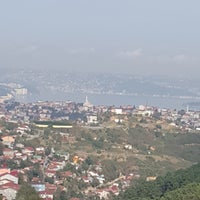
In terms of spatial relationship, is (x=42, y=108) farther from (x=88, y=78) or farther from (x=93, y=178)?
(x=88, y=78)

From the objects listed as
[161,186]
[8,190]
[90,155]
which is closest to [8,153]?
[90,155]

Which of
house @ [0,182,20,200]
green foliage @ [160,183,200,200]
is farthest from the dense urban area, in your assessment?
green foliage @ [160,183,200,200]

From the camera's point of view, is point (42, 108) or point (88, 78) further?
point (88, 78)

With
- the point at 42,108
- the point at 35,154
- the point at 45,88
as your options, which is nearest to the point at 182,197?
the point at 35,154

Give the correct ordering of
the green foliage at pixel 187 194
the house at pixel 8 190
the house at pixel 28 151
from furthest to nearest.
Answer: the house at pixel 28 151 < the house at pixel 8 190 < the green foliage at pixel 187 194

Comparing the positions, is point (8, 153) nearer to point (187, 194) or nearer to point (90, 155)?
point (90, 155)

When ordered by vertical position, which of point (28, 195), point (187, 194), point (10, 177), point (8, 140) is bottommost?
point (10, 177)

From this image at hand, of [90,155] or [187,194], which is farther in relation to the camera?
[90,155]

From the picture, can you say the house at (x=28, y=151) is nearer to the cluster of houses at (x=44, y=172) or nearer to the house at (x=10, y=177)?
the cluster of houses at (x=44, y=172)

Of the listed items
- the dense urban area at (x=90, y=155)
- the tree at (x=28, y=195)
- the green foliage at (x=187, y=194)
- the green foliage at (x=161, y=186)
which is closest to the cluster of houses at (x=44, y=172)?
the dense urban area at (x=90, y=155)
